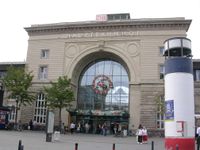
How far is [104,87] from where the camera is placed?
155ft

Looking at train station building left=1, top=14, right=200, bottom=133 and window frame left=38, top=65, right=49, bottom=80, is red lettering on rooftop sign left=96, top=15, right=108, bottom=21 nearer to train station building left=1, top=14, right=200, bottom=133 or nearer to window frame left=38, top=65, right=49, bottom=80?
train station building left=1, top=14, right=200, bottom=133

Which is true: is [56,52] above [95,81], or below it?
above

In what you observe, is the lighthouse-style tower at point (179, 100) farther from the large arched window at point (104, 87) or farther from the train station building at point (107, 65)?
the large arched window at point (104, 87)

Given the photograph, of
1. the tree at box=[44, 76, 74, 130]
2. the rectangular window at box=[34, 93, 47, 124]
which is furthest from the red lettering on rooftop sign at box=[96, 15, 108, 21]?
the rectangular window at box=[34, 93, 47, 124]

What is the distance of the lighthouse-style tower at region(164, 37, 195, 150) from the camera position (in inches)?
611

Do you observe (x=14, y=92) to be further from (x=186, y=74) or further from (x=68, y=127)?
(x=186, y=74)

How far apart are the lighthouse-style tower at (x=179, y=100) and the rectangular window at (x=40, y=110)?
33193mm

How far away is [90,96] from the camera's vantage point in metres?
48.3

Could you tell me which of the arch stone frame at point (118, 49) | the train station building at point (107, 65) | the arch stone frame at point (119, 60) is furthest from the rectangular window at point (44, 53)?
the arch stone frame at point (119, 60)

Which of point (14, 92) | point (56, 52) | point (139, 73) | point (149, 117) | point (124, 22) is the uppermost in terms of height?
point (124, 22)

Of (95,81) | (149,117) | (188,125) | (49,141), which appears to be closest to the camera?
(188,125)

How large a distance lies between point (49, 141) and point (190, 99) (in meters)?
14.0

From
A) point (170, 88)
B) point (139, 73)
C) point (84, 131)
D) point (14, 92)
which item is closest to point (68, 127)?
point (84, 131)

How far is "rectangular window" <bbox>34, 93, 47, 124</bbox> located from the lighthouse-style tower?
3319cm
